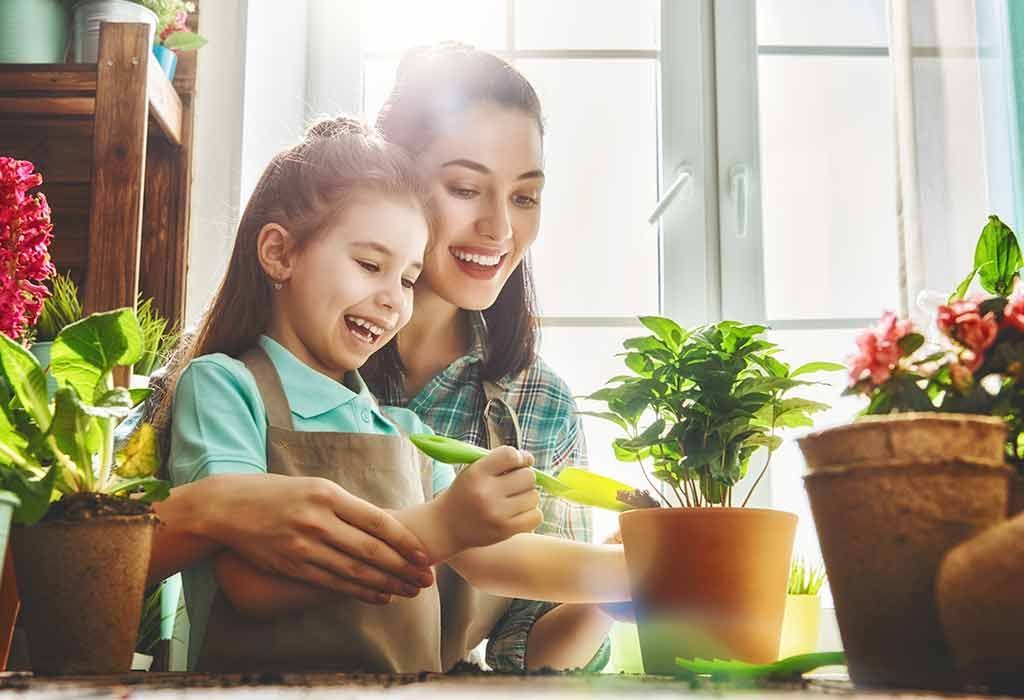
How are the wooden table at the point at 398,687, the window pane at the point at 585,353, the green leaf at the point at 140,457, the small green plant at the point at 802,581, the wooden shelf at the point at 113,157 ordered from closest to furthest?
the wooden table at the point at 398,687 → the green leaf at the point at 140,457 → the small green plant at the point at 802,581 → the wooden shelf at the point at 113,157 → the window pane at the point at 585,353

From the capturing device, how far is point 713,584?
74cm

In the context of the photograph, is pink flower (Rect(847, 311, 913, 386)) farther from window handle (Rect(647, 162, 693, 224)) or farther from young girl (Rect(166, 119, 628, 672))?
window handle (Rect(647, 162, 693, 224))

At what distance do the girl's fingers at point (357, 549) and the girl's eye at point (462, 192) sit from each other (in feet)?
1.62

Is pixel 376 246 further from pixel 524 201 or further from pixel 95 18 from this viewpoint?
pixel 95 18

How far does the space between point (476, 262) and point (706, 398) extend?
0.44 meters

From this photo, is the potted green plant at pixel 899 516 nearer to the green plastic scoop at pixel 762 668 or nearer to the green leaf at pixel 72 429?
the green plastic scoop at pixel 762 668

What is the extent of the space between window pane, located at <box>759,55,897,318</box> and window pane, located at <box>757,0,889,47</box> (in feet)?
0.10

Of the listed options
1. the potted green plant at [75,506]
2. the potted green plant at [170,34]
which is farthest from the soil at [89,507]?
the potted green plant at [170,34]

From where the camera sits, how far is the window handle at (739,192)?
173 cm

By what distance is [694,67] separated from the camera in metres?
1.79

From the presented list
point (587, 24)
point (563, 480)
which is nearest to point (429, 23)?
point (587, 24)

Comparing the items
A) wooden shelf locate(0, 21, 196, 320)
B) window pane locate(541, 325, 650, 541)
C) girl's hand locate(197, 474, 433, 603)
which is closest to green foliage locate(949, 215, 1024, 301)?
girl's hand locate(197, 474, 433, 603)

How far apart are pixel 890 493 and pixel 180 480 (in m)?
0.54

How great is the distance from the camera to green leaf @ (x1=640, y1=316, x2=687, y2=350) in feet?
2.71
